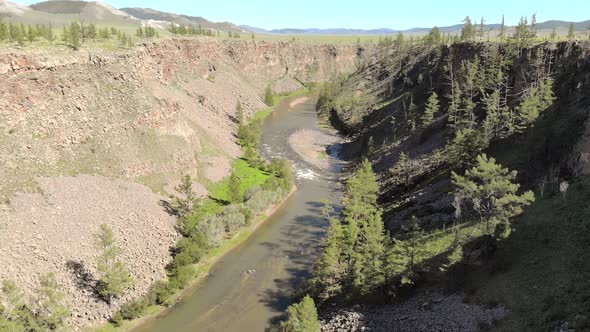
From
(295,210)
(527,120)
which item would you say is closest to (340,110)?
(295,210)

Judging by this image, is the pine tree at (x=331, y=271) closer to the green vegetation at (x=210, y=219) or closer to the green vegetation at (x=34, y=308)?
the green vegetation at (x=210, y=219)

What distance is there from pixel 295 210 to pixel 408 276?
35474 millimetres

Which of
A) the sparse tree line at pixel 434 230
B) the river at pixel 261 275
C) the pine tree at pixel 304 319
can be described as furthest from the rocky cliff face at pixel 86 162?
the sparse tree line at pixel 434 230

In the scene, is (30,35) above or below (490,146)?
above

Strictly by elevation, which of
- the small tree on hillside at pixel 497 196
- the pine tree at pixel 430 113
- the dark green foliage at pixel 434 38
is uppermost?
the dark green foliage at pixel 434 38

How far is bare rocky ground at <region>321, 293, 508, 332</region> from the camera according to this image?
34219 mm

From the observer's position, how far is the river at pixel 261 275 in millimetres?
47156

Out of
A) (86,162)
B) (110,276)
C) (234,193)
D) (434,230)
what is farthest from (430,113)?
(110,276)

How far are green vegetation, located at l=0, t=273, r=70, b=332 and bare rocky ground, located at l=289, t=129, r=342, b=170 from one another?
6369 cm

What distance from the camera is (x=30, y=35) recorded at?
70812 millimetres

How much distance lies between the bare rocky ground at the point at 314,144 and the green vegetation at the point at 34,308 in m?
63.7

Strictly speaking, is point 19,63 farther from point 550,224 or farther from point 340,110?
point 340,110

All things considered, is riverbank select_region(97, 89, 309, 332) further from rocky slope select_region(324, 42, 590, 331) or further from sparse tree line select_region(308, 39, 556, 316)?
rocky slope select_region(324, 42, 590, 331)

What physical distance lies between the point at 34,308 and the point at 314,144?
8309 centimetres
